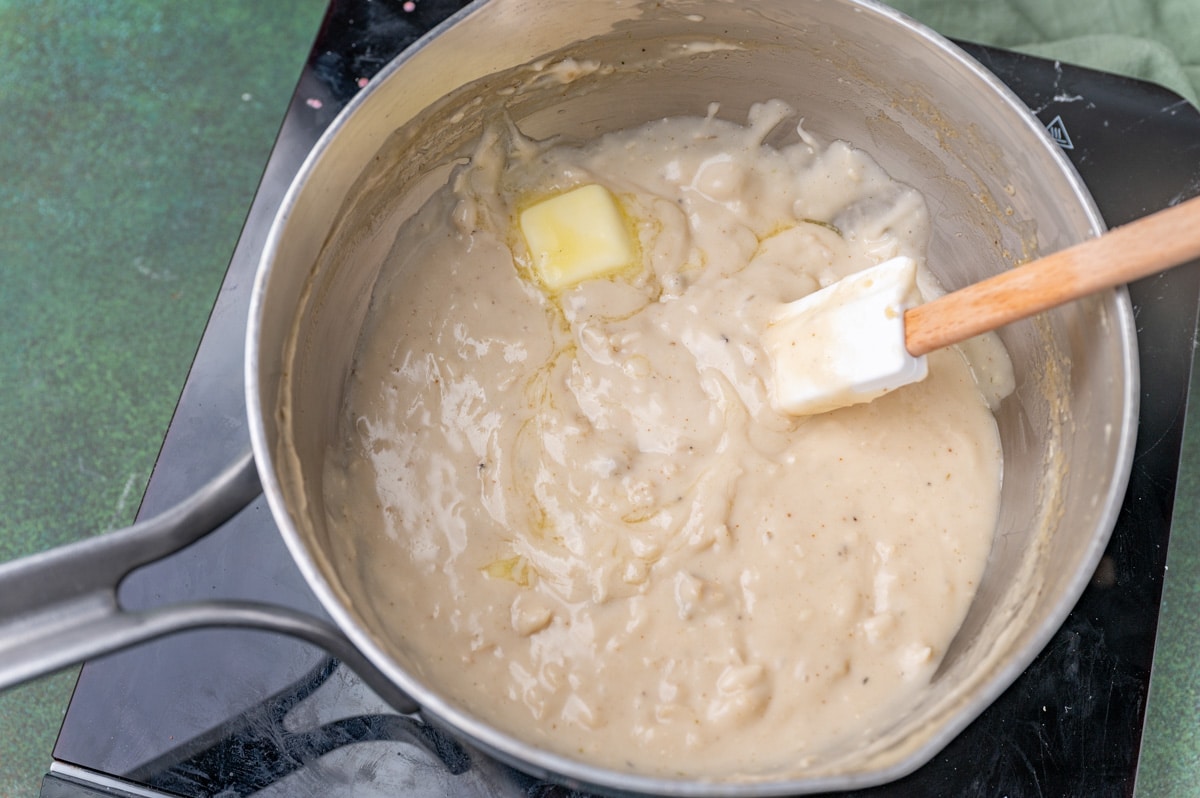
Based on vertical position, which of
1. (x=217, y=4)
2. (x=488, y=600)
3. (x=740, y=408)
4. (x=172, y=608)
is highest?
(x=217, y=4)

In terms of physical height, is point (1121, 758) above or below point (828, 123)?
below

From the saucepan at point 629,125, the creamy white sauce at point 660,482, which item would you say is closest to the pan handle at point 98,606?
the saucepan at point 629,125

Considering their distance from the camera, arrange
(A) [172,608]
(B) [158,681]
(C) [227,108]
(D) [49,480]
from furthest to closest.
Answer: (C) [227,108] → (D) [49,480] → (B) [158,681] → (A) [172,608]

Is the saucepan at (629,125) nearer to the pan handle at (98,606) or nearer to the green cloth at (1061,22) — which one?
the pan handle at (98,606)

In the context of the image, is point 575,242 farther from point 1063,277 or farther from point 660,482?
point 1063,277

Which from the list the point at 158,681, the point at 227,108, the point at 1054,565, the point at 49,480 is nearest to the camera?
the point at 1054,565

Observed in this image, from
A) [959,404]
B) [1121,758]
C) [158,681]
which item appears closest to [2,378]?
[158,681]

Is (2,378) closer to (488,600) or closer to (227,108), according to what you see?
(227,108)

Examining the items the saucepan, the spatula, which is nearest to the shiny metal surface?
the saucepan
